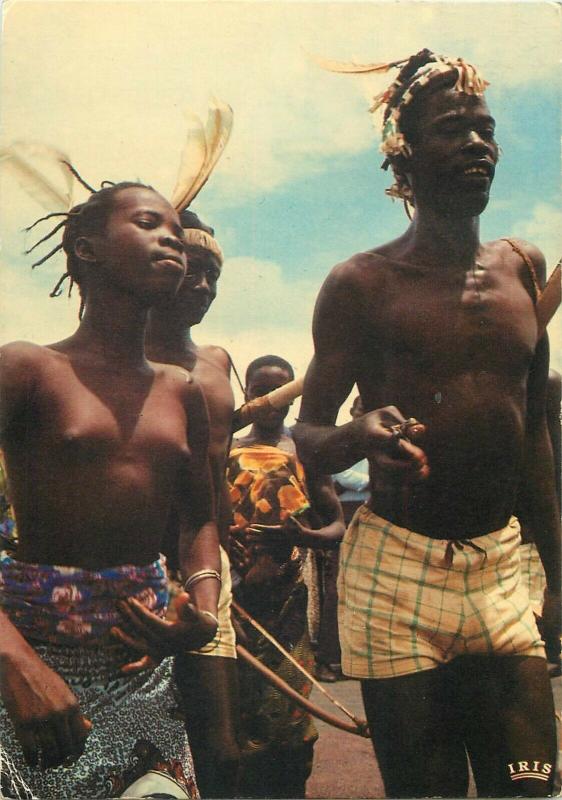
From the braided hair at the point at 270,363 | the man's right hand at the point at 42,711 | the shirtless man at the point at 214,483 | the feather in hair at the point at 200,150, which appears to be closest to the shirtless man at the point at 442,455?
the braided hair at the point at 270,363

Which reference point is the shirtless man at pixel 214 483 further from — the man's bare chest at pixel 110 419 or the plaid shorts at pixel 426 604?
the plaid shorts at pixel 426 604

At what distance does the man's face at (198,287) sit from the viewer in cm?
376

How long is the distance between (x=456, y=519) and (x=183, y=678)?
1059mm

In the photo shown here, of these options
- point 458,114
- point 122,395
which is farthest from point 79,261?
point 458,114

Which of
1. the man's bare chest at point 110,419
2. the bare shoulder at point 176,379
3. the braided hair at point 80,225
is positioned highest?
the braided hair at point 80,225

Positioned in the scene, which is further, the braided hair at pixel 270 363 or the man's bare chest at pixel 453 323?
the braided hair at pixel 270 363

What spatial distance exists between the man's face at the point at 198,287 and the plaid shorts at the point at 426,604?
94cm

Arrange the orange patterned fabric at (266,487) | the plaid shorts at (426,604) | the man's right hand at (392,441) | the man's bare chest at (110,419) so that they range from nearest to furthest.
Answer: the man's right hand at (392,441) < the plaid shorts at (426,604) < the man's bare chest at (110,419) < the orange patterned fabric at (266,487)

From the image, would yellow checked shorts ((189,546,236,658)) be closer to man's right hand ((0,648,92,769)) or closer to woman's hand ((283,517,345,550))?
woman's hand ((283,517,345,550))

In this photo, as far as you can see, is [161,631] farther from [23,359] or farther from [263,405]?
[23,359]

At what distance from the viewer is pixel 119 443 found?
3.52m

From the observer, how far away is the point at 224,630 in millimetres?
3678

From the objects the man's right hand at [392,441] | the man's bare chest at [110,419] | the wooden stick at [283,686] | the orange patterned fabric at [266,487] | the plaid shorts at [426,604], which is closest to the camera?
the man's right hand at [392,441]

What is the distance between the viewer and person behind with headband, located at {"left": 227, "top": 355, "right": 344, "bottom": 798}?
3689 mm
